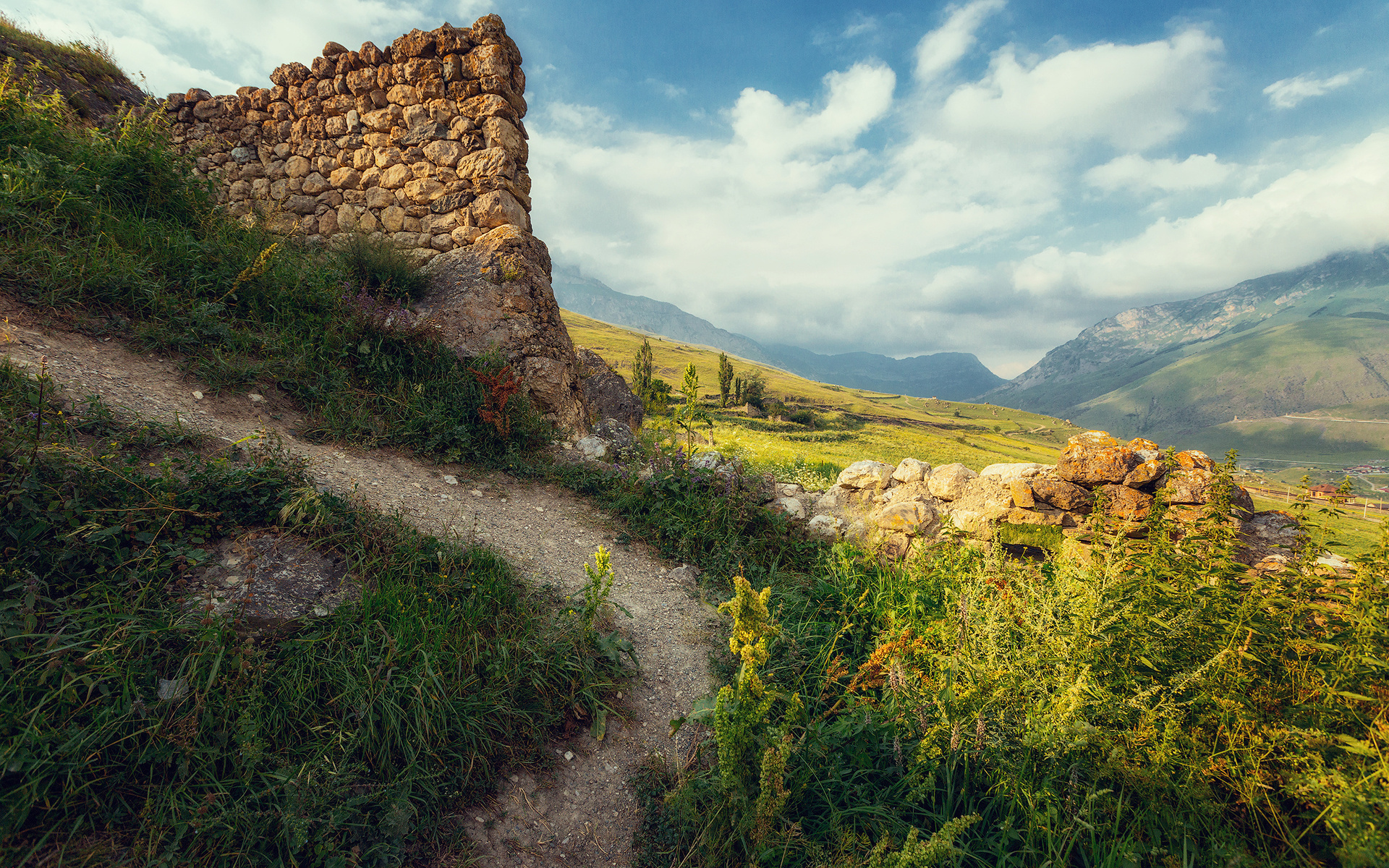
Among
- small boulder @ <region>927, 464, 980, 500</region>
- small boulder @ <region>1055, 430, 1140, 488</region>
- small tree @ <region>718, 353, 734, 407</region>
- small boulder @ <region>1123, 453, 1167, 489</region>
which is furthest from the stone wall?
small tree @ <region>718, 353, 734, 407</region>

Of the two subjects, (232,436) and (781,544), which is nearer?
(232,436)

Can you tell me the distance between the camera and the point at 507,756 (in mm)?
3217

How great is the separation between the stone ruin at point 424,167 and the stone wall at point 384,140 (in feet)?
0.07

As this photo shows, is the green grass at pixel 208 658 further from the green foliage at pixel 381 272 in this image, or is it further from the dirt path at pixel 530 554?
the green foliage at pixel 381 272

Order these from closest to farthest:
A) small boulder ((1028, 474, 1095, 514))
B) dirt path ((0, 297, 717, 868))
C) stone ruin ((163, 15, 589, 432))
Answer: dirt path ((0, 297, 717, 868))
small boulder ((1028, 474, 1095, 514))
stone ruin ((163, 15, 589, 432))

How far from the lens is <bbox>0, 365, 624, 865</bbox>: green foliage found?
2307 millimetres

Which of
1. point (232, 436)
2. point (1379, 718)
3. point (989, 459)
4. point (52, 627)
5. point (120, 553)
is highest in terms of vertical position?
point (232, 436)

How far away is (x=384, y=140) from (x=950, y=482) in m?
11.5

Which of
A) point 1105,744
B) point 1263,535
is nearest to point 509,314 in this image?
point 1105,744

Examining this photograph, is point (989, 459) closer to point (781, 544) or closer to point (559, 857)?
point (781, 544)

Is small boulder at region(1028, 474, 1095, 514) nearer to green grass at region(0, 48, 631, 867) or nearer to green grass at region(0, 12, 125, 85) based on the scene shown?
green grass at region(0, 48, 631, 867)

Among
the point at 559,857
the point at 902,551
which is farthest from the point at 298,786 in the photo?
the point at 902,551

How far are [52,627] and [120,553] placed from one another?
1.81 feet

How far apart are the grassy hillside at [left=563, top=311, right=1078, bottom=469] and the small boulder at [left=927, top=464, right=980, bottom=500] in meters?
3.40
